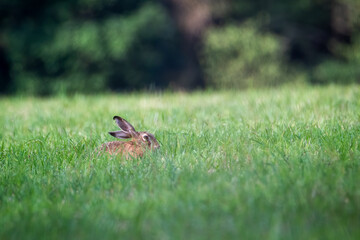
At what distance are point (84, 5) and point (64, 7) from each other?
763 millimetres

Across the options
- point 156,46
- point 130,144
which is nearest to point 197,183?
point 130,144

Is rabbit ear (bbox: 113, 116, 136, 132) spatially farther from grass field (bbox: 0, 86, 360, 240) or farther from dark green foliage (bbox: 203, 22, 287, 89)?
dark green foliage (bbox: 203, 22, 287, 89)

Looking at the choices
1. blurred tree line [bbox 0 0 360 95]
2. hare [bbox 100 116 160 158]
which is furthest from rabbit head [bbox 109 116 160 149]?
blurred tree line [bbox 0 0 360 95]

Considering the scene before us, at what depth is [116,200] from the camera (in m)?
2.66

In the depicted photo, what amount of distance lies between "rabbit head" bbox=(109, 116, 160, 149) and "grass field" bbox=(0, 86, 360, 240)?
0.12m

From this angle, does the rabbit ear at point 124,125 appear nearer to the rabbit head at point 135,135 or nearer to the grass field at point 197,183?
the rabbit head at point 135,135

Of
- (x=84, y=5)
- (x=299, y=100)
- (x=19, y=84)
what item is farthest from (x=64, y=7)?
(x=299, y=100)

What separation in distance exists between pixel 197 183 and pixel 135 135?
48.6 inches

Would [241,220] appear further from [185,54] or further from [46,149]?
[185,54]

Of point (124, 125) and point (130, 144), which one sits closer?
point (130, 144)

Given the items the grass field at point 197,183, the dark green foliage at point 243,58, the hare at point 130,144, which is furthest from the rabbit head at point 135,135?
the dark green foliage at point 243,58

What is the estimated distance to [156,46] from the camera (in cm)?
1803

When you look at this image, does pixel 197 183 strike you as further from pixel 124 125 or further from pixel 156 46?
pixel 156 46

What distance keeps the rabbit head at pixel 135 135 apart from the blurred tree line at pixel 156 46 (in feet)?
36.7
